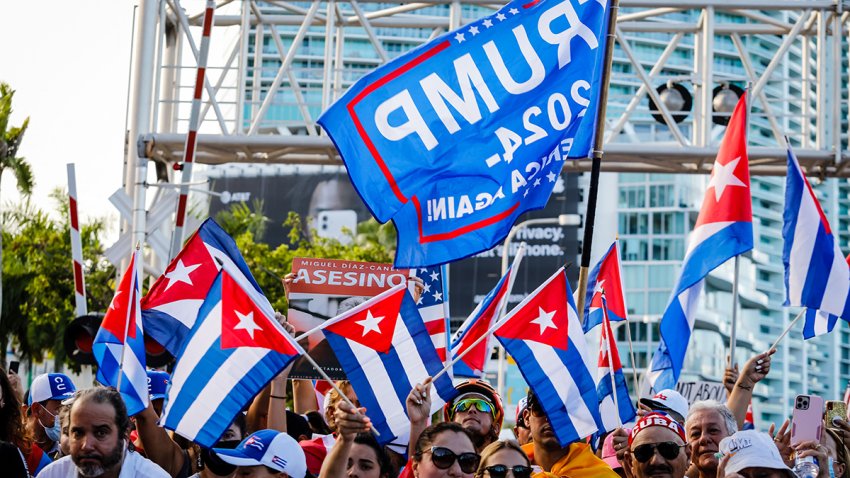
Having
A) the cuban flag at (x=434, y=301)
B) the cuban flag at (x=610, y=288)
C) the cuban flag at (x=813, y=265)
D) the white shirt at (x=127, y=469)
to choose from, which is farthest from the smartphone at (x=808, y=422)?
the cuban flag at (x=610, y=288)

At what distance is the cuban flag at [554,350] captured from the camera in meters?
7.84

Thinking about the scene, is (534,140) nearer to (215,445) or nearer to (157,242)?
(215,445)

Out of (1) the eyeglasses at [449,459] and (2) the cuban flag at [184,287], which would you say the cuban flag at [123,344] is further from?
(1) the eyeglasses at [449,459]

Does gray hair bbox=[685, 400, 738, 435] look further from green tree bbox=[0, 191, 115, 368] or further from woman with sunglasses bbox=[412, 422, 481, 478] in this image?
green tree bbox=[0, 191, 115, 368]

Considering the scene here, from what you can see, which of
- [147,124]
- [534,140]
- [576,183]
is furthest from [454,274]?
[534,140]

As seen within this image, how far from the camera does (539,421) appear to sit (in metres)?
7.62

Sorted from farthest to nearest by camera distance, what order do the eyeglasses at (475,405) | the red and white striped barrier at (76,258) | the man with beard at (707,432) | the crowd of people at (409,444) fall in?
1. the red and white striped barrier at (76,258)
2. the eyeglasses at (475,405)
3. the man with beard at (707,432)
4. the crowd of people at (409,444)

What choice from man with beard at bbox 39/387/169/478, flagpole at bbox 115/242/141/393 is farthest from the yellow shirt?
flagpole at bbox 115/242/141/393

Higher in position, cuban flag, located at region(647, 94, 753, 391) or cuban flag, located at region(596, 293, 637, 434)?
cuban flag, located at region(647, 94, 753, 391)

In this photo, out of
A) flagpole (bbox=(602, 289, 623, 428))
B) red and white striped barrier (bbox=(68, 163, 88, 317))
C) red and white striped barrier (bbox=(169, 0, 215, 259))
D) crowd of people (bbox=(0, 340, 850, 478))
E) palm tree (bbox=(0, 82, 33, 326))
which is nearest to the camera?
crowd of people (bbox=(0, 340, 850, 478))

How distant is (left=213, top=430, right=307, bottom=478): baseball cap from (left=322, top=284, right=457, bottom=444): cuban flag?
879 millimetres

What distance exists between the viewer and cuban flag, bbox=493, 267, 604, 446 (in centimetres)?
784

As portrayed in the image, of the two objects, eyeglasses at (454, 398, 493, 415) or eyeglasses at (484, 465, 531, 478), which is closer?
eyeglasses at (484, 465, 531, 478)

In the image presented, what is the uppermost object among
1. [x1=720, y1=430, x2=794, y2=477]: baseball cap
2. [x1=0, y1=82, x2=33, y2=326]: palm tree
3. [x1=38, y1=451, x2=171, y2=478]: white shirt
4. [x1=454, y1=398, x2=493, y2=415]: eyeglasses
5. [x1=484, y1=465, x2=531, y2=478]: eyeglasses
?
[x1=0, y1=82, x2=33, y2=326]: palm tree
